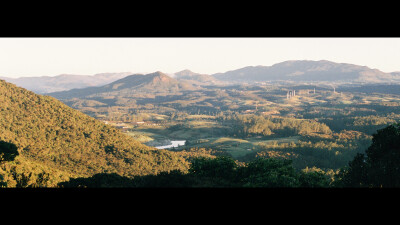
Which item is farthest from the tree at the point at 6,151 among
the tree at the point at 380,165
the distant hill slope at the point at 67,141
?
the distant hill slope at the point at 67,141

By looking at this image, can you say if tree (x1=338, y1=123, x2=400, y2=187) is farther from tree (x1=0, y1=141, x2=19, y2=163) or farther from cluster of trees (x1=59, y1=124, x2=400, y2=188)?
tree (x1=0, y1=141, x2=19, y2=163)

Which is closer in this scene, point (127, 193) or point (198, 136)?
point (127, 193)

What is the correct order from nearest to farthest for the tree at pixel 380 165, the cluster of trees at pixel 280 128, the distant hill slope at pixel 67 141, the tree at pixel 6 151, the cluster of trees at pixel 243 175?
the tree at pixel 380 165 < the cluster of trees at pixel 243 175 < the tree at pixel 6 151 < the distant hill slope at pixel 67 141 < the cluster of trees at pixel 280 128

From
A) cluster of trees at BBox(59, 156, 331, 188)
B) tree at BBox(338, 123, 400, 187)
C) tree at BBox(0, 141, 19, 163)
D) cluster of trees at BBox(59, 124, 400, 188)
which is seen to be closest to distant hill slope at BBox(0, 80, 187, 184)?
tree at BBox(0, 141, 19, 163)

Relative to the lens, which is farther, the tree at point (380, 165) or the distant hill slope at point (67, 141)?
the distant hill slope at point (67, 141)

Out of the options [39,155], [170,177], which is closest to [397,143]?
[170,177]

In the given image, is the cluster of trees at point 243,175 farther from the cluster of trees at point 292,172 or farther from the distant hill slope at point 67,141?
the distant hill slope at point 67,141

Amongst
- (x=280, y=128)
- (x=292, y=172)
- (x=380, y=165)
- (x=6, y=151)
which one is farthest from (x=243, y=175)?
(x=280, y=128)

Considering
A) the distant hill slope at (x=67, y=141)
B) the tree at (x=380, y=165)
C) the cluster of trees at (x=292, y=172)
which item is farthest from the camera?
the distant hill slope at (x=67, y=141)
